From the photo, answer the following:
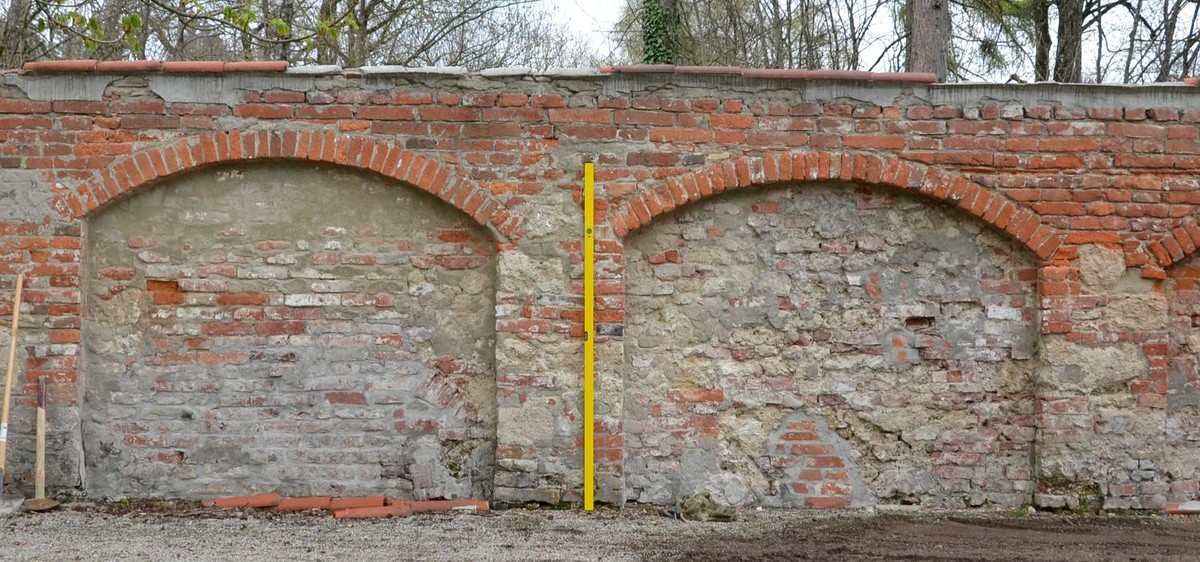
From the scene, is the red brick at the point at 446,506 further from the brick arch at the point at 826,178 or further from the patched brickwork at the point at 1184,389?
the patched brickwork at the point at 1184,389

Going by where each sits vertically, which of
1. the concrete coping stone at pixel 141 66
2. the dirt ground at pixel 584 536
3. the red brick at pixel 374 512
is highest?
the concrete coping stone at pixel 141 66

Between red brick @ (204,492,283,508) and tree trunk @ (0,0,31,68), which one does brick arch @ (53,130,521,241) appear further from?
tree trunk @ (0,0,31,68)

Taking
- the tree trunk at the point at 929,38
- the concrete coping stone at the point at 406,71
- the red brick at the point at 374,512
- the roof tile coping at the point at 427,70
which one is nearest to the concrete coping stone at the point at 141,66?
the roof tile coping at the point at 427,70

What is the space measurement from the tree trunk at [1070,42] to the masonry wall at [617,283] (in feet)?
25.7

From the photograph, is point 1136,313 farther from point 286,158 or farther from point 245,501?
point 245,501

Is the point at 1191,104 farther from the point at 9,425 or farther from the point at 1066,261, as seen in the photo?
the point at 9,425

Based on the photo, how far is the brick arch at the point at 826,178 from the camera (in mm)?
4902

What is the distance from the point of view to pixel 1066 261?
4.96 meters

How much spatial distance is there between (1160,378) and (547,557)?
3.40m

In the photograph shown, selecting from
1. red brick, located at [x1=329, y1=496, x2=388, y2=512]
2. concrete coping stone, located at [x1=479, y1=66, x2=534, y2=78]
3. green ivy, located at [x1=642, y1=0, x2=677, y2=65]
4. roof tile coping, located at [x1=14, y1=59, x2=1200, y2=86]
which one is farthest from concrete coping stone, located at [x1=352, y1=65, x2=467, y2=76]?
A: green ivy, located at [x1=642, y1=0, x2=677, y2=65]

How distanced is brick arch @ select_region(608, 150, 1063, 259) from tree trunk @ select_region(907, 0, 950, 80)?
4763mm

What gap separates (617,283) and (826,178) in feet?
4.03

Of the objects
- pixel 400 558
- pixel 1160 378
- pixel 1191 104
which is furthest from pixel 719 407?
pixel 1191 104

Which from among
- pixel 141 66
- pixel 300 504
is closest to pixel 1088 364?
pixel 300 504
